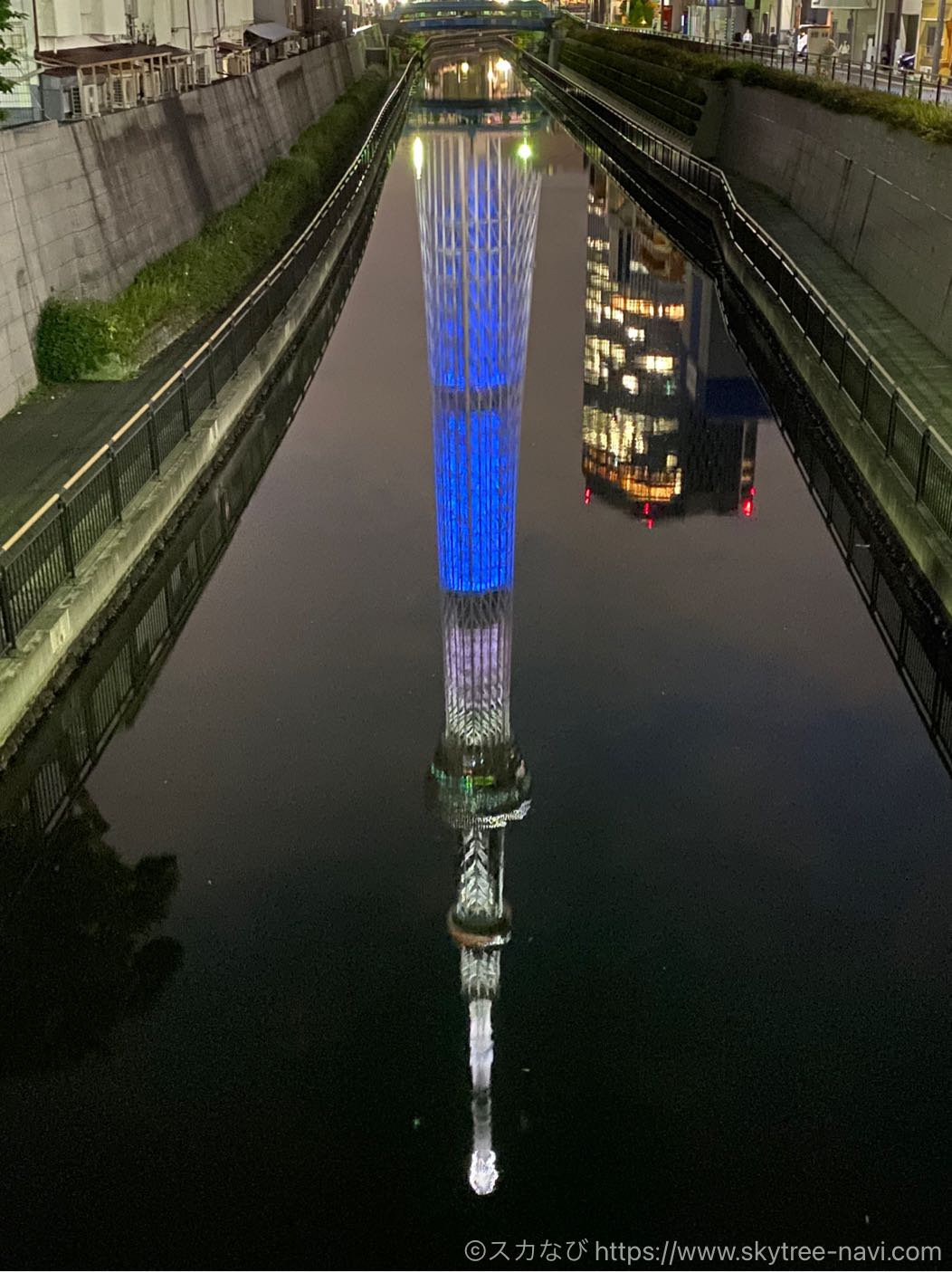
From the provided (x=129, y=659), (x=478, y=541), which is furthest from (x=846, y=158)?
(x=129, y=659)

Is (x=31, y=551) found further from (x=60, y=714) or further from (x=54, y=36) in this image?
(x=54, y=36)

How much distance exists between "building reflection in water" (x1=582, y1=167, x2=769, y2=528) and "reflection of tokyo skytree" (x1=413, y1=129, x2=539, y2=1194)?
1646mm

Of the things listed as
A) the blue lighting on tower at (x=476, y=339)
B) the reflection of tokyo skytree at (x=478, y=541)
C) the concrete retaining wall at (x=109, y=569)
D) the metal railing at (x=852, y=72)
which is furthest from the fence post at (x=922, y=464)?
the metal railing at (x=852, y=72)

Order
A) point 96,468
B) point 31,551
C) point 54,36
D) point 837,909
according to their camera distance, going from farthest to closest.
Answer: point 54,36
point 96,468
point 31,551
point 837,909

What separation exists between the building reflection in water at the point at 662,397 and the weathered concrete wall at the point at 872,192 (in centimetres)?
311

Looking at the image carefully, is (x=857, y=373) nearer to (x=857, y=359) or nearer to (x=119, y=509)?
(x=857, y=359)

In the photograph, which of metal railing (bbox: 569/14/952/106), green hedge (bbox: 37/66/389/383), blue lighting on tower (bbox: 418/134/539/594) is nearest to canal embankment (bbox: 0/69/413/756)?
green hedge (bbox: 37/66/389/383)

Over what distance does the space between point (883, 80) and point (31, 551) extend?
3277 cm

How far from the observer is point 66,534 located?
48.9ft

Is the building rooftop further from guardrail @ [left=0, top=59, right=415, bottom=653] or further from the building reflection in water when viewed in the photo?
the building reflection in water

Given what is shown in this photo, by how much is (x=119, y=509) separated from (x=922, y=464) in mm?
8769

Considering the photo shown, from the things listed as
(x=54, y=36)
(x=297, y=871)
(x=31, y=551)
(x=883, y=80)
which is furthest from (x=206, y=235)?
(x=297, y=871)

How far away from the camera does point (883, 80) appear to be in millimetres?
40281

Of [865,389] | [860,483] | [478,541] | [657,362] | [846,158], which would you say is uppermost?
[846,158]
